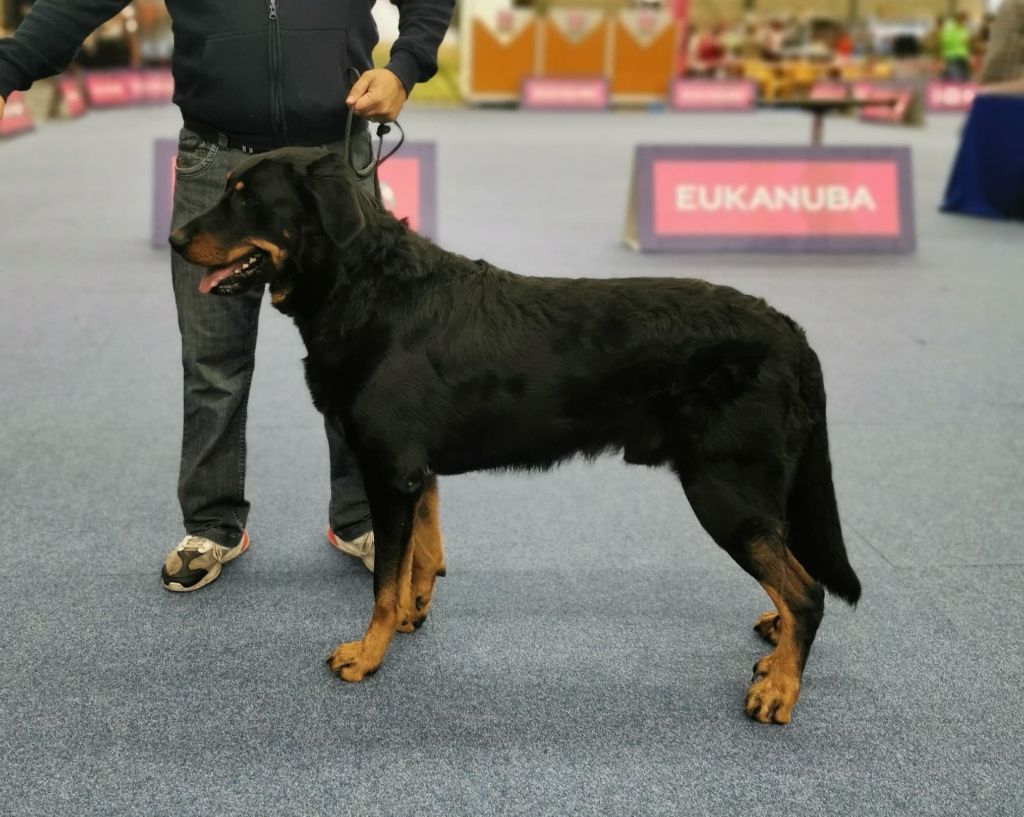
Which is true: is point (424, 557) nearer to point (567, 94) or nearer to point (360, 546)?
point (360, 546)

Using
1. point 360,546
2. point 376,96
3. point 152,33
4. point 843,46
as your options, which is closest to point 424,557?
point 360,546

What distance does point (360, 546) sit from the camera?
2660mm

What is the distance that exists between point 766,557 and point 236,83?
1.59m

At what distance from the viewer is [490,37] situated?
62.1 feet

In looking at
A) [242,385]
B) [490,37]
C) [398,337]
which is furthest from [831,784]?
[490,37]

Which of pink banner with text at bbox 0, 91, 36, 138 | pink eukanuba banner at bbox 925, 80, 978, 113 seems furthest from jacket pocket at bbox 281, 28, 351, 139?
pink eukanuba banner at bbox 925, 80, 978, 113

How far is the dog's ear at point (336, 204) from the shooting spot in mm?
1915

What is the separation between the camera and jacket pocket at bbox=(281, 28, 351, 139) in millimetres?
2229

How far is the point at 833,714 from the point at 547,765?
2.13 feet

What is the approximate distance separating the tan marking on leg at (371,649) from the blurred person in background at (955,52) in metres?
22.3

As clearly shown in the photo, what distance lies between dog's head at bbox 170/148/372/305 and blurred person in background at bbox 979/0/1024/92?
820 cm

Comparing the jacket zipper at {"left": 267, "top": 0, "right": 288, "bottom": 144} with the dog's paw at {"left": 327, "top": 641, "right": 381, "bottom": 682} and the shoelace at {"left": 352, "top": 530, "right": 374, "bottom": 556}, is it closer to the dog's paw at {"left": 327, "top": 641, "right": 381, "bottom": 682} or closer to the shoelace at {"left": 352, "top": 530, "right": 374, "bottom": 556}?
the shoelace at {"left": 352, "top": 530, "right": 374, "bottom": 556}

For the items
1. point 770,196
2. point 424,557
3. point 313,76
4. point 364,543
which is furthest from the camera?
point 770,196

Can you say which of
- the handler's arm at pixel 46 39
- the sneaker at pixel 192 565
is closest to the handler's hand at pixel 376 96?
the handler's arm at pixel 46 39
